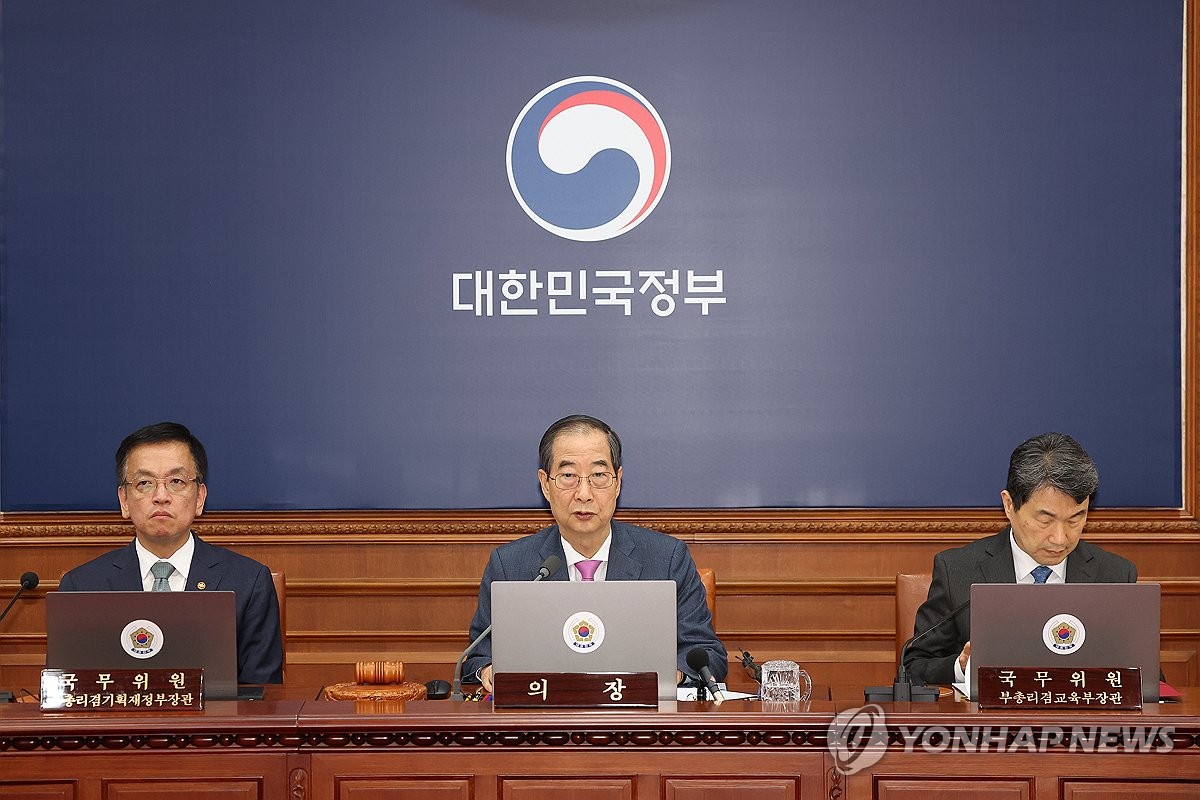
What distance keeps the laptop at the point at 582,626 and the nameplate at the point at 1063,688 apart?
2.20 ft

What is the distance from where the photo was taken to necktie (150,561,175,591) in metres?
3.30

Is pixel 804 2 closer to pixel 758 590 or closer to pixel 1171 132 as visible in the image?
pixel 1171 132

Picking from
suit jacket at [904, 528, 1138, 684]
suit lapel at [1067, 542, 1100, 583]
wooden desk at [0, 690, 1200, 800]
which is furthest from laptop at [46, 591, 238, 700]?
suit lapel at [1067, 542, 1100, 583]

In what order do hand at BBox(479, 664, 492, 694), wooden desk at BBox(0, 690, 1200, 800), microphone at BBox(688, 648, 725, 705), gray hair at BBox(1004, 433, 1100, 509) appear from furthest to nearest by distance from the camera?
gray hair at BBox(1004, 433, 1100, 509) → hand at BBox(479, 664, 492, 694) → microphone at BBox(688, 648, 725, 705) → wooden desk at BBox(0, 690, 1200, 800)

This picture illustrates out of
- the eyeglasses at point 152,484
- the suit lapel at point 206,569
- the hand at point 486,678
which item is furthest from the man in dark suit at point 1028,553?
the eyeglasses at point 152,484

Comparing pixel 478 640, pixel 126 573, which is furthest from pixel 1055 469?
pixel 126 573

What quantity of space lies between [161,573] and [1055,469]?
90.3 inches

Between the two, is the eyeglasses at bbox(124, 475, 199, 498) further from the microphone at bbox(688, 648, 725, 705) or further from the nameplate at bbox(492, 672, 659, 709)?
the microphone at bbox(688, 648, 725, 705)

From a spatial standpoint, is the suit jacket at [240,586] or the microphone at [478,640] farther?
the suit jacket at [240,586]

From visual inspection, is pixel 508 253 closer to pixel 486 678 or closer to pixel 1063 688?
pixel 486 678

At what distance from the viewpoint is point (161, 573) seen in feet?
10.9

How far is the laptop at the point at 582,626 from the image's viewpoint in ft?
8.27

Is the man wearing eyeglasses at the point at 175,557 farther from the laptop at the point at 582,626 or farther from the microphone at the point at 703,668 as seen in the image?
the microphone at the point at 703,668

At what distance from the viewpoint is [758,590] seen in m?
4.28
